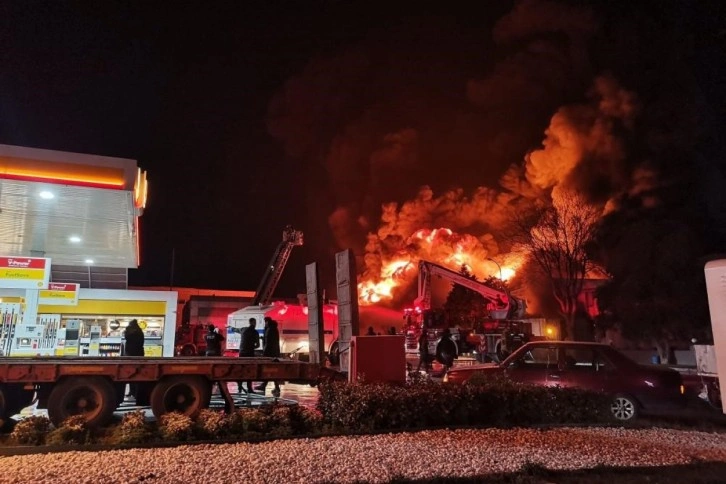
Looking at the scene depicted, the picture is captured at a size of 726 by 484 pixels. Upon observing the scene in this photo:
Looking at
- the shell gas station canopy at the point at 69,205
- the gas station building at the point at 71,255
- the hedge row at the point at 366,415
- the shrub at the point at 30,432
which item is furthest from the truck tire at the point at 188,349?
the shrub at the point at 30,432

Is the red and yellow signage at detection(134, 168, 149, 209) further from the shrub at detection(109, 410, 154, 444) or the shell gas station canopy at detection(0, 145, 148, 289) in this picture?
the shrub at detection(109, 410, 154, 444)

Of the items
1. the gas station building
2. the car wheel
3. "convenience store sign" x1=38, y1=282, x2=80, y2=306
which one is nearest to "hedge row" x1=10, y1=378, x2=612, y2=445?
the car wheel

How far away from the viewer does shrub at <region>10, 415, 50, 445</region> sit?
24.4 feet

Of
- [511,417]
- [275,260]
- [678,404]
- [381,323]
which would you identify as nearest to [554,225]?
[381,323]

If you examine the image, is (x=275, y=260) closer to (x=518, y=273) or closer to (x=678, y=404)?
(x=518, y=273)

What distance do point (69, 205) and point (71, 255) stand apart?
8.20 metres

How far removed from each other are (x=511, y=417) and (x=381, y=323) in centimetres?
3225

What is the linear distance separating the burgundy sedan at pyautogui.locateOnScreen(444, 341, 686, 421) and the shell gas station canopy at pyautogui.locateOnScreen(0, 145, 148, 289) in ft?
27.0

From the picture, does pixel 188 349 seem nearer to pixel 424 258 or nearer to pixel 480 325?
pixel 480 325

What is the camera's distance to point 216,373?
9.55 meters

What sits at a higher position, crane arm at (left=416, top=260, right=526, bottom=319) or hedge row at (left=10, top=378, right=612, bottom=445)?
crane arm at (left=416, top=260, right=526, bottom=319)

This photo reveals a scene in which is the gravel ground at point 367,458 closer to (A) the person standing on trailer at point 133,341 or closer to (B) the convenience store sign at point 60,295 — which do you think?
(A) the person standing on trailer at point 133,341

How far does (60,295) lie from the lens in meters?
19.4

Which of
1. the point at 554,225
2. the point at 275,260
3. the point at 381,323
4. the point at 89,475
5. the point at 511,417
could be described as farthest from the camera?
the point at 381,323
